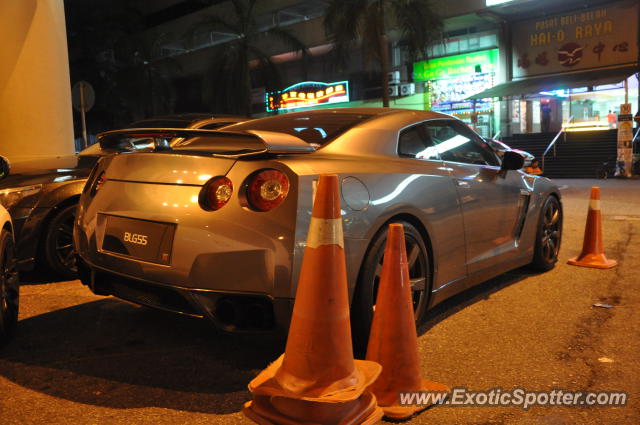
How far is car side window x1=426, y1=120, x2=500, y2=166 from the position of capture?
4.06 metres

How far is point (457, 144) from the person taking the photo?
14.0 ft

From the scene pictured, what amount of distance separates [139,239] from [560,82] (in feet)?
75.4

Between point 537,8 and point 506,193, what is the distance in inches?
902

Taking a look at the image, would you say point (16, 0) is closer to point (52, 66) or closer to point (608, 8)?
point (52, 66)

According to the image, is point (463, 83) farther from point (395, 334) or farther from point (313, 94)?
point (395, 334)

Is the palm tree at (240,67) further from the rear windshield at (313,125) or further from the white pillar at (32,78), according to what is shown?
the rear windshield at (313,125)

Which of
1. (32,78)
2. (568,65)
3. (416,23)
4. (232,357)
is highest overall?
(416,23)

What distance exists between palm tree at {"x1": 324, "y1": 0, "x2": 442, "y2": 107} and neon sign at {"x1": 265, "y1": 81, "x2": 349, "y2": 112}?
11.9 meters

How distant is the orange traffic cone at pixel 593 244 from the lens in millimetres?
5461

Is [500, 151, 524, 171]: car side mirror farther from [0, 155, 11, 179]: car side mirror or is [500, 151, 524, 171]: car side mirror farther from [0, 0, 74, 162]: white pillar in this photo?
[0, 0, 74, 162]: white pillar

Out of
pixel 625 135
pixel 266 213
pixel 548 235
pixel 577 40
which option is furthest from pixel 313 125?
pixel 577 40

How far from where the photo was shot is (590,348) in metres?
3.35

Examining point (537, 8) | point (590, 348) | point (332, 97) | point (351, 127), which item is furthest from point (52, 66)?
point (332, 97)

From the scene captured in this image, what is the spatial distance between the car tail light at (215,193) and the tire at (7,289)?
4.34 ft
